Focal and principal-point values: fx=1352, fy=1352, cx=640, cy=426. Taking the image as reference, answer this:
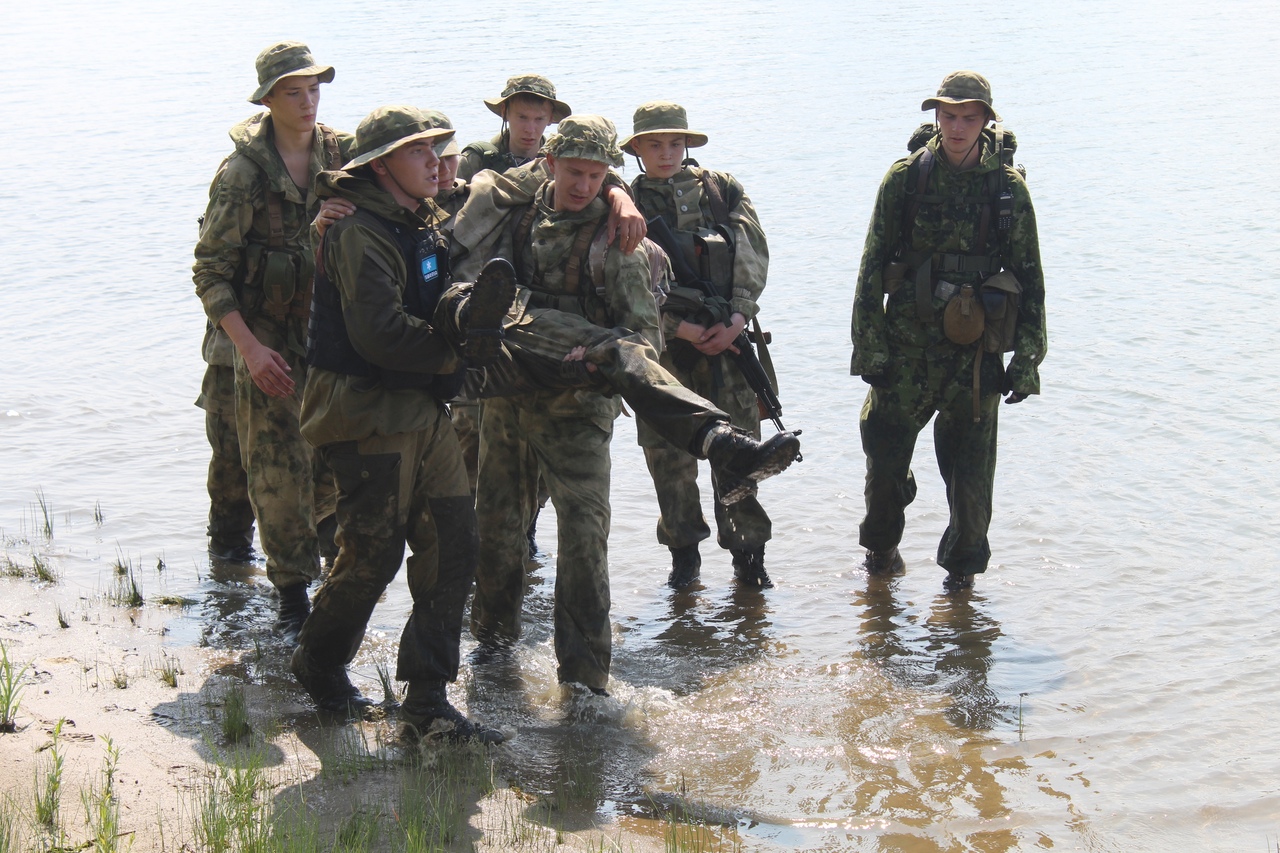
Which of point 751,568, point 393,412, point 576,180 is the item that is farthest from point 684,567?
point 393,412

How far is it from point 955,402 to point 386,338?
10.4 ft

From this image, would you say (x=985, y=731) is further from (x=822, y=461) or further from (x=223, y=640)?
(x=822, y=461)

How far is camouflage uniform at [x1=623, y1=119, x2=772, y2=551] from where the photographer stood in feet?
21.4

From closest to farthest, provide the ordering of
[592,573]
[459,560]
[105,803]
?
[105,803] < [459,560] < [592,573]

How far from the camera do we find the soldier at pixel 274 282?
548cm

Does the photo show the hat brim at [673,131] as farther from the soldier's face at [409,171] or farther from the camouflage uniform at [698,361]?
the soldier's face at [409,171]

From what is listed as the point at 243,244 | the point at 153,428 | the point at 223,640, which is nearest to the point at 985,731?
the point at 223,640

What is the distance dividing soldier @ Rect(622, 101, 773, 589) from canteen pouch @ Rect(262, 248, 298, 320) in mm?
1749

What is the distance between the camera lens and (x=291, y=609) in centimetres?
580

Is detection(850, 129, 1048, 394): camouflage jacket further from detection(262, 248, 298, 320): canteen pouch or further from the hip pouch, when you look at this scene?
detection(262, 248, 298, 320): canteen pouch

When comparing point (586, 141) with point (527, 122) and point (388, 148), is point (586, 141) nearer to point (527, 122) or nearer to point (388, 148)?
point (388, 148)

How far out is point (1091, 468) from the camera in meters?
9.02

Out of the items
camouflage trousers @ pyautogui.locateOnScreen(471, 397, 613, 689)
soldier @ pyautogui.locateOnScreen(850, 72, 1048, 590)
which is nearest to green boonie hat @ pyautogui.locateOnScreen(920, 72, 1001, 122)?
soldier @ pyautogui.locateOnScreen(850, 72, 1048, 590)

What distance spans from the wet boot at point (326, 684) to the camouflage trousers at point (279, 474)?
2.64ft
